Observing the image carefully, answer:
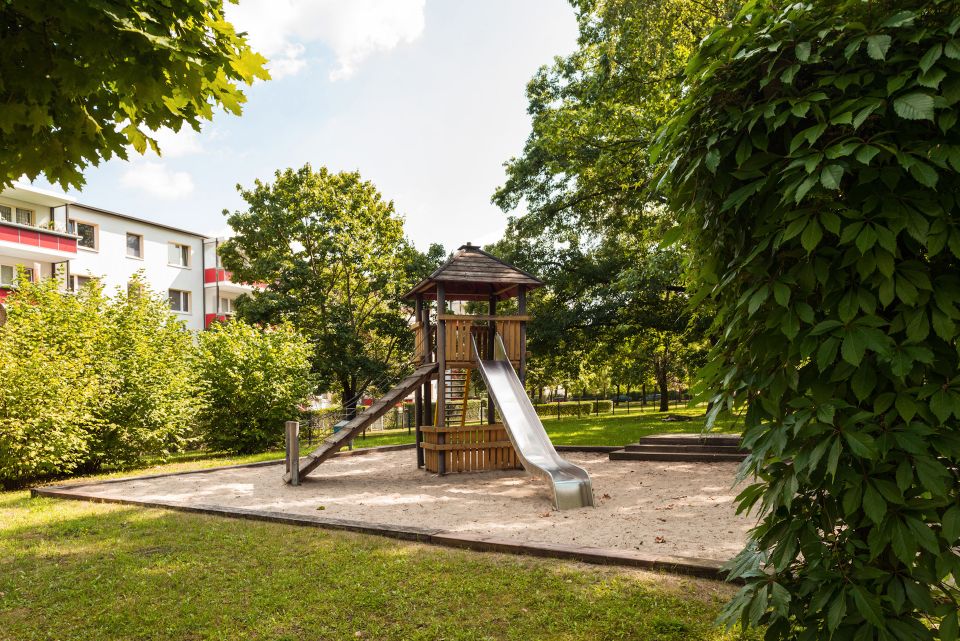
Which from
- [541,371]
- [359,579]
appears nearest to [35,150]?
[359,579]

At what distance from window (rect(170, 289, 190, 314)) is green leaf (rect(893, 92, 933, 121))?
124 feet

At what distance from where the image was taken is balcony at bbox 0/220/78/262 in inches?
1016

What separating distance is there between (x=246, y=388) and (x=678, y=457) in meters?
12.7

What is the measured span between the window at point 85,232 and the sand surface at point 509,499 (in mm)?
23221

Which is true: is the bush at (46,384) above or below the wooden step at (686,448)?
above

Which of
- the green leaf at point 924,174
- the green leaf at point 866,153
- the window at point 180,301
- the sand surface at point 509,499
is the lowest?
the sand surface at point 509,499

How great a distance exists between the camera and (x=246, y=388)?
1828 cm

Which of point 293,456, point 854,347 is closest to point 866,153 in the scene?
point 854,347

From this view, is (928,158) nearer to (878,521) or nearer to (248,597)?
(878,521)

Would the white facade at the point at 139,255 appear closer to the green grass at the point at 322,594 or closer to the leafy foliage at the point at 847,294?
the green grass at the point at 322,594

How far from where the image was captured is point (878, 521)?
2.25 meters

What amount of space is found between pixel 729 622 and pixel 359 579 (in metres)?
3.52

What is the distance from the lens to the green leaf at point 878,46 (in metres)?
2.21

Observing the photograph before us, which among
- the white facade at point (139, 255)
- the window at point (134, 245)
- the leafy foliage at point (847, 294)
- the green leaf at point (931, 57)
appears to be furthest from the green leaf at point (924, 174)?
the window at point (134, 245)
